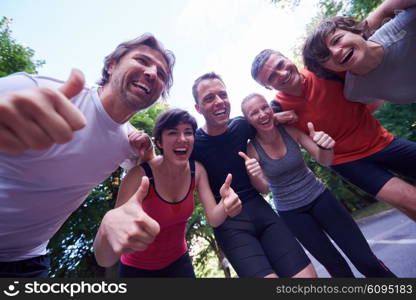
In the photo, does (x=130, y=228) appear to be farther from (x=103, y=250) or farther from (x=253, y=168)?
(x=253, y=168)

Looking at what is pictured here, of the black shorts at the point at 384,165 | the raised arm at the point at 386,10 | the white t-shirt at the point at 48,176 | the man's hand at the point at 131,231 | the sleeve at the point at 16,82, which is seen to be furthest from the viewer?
the black shorts at the point at 384,165

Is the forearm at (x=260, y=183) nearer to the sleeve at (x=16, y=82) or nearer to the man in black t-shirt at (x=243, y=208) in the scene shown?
the man in black t-shirt at (x=243, y=208)

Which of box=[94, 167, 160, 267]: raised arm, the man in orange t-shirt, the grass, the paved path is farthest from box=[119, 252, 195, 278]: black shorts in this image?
the grass

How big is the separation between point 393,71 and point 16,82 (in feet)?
10.0

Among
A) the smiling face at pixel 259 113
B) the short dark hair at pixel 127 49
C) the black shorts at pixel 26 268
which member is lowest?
the black shorts at pixel 26 268

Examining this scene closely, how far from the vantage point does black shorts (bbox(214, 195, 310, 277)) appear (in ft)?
5.82

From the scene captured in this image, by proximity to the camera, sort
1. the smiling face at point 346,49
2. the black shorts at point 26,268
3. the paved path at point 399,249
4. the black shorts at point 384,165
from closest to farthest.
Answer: the black shorts at point 26,268
the smiling face at point 346,49
the black shorts at point 384,165
the paved path at point 399,249

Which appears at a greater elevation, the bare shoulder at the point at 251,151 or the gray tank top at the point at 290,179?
the bare shoulder at the point at 251,151

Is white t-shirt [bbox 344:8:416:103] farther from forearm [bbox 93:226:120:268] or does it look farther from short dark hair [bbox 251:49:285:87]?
forearm [bbox 93:226:120:268]

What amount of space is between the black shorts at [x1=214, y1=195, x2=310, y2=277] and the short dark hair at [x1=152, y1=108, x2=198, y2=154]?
0.99m

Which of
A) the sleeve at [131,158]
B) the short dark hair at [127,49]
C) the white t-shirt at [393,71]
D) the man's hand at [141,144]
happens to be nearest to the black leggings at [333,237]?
the white t-shirt at [393,71]

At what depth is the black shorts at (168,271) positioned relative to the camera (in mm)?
2077

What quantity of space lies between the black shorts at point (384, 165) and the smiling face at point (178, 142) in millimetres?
1629

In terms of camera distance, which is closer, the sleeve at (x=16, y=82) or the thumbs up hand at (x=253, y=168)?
the sleeve at (x=16, y=82)
